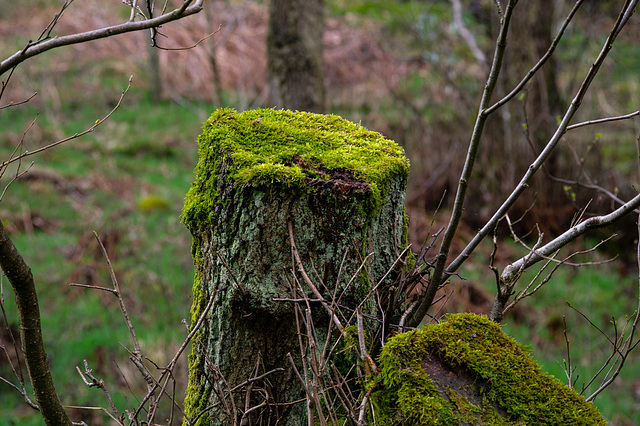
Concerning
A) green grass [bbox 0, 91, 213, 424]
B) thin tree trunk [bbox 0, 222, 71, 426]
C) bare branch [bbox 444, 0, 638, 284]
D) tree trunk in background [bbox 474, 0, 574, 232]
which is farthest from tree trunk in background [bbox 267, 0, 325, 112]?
thin tree trunk [bbox 0, 222, 71, 426]

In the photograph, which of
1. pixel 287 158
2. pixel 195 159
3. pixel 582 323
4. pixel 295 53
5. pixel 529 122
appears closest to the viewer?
A: pixel 287 158

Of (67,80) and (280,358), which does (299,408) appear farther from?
(67,80)

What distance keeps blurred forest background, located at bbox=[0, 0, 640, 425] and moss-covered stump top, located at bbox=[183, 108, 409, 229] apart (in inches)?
23.6

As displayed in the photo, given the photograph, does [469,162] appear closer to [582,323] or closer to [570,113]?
[570,113]

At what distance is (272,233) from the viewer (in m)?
1.74

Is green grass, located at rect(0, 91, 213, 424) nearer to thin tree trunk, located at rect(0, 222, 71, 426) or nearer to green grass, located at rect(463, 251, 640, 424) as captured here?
thin tree trunk, located at rect(0, 222, 71, 426)

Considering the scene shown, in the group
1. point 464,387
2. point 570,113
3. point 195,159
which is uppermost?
point 570,113

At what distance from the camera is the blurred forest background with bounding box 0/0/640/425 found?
15.1ft

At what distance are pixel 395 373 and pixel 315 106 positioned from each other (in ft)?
12.9

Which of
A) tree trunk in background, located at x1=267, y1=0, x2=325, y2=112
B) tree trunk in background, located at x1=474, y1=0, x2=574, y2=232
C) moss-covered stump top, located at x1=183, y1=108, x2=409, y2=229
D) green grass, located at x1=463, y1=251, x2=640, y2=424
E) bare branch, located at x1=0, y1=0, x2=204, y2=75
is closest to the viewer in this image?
bare branch, located at x1=0, y1=0, x2=204, y2=75

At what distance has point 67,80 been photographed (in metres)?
11.4

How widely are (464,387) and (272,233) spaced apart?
74 cm

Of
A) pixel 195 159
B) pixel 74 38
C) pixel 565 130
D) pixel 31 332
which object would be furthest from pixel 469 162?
pixel 195 159

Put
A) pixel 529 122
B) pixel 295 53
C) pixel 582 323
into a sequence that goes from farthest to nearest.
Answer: pixel 529 122 < pixel 295 53 < pixel 582 323
